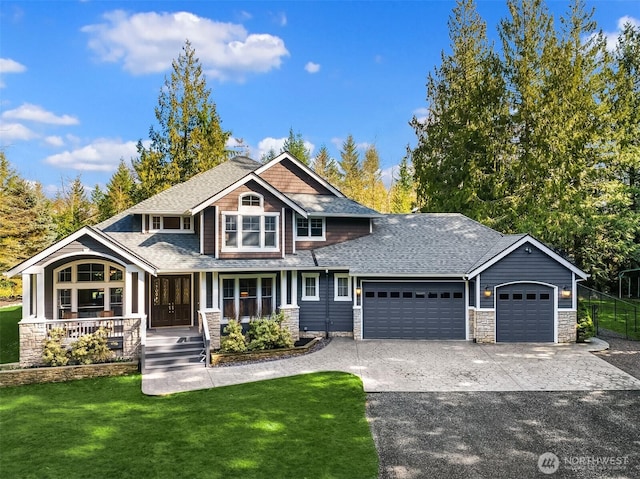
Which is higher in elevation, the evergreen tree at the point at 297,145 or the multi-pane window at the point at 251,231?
the evergreen tree at the point at 297,145

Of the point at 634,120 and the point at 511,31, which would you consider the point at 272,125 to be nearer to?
the point at 511,31

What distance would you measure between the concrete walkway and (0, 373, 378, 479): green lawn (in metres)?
0.89

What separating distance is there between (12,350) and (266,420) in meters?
12.0

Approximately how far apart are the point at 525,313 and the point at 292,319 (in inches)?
360

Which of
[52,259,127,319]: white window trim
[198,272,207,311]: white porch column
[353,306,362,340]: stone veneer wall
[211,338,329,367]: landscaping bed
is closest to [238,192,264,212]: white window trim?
[198,272,207,311]: white porch column

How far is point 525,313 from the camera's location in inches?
583

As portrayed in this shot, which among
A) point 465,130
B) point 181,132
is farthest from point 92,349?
point 465,130

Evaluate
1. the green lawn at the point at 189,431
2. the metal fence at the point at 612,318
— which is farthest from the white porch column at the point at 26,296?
the metal fence at the point at 612,318

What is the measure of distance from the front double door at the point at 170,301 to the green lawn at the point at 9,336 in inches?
183

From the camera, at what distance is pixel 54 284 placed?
13477 millimetres

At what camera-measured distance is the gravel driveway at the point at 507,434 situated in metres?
6.56

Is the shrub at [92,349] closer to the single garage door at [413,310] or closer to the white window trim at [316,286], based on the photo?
the white window trim at [316,286]

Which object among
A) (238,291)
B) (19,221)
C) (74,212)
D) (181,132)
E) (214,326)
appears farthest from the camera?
(74,212)

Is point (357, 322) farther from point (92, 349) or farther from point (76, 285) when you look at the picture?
point (76, 285)
